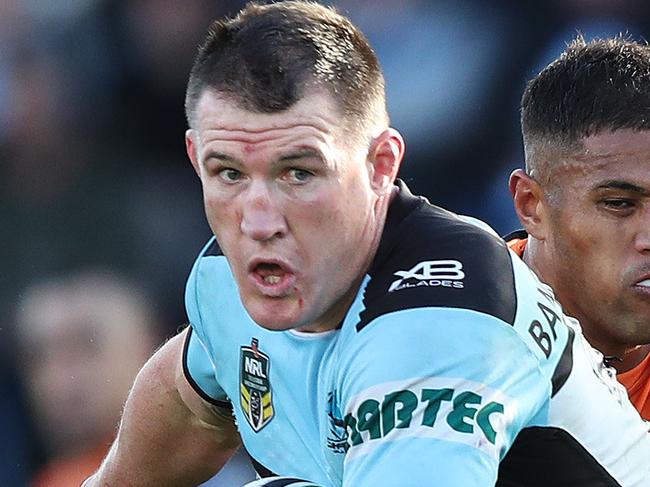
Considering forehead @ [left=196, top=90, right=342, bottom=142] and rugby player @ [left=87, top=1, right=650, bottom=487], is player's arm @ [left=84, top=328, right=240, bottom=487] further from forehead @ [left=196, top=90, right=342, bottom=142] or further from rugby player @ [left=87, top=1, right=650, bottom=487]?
forehead @ [left=196, top=90, right=342, bottom=142]

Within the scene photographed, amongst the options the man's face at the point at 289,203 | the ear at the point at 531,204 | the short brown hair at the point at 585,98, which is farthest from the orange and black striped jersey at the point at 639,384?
the man's face at the point at 289,203

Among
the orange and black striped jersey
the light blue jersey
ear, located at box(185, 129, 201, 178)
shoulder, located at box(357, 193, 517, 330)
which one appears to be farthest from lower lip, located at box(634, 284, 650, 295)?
ear, located at box(185, 129, 201, 178)

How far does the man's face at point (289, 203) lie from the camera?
273 centimetres

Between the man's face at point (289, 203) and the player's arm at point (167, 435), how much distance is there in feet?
3.65

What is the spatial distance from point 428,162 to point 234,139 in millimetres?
3176

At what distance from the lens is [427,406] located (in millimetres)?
2496

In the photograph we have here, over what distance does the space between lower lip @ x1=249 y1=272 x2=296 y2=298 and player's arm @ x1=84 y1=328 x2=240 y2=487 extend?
1124mm

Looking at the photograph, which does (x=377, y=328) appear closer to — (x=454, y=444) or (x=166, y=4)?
(x=454, y=444)

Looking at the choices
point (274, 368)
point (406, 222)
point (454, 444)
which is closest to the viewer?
point (454, 444)

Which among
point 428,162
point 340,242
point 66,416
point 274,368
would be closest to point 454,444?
point 340,242

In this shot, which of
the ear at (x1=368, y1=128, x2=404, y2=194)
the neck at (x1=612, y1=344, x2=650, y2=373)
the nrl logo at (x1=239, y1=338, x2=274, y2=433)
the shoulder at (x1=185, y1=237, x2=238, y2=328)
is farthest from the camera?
the neck at (x1=612, y1=344, x2=650, y2=373)

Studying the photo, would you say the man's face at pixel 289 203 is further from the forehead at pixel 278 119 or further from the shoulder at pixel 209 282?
the shoulder at pixel 209 282

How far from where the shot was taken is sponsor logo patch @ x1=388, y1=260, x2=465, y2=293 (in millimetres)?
2668

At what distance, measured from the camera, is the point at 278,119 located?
Answer: 272 centimetres
